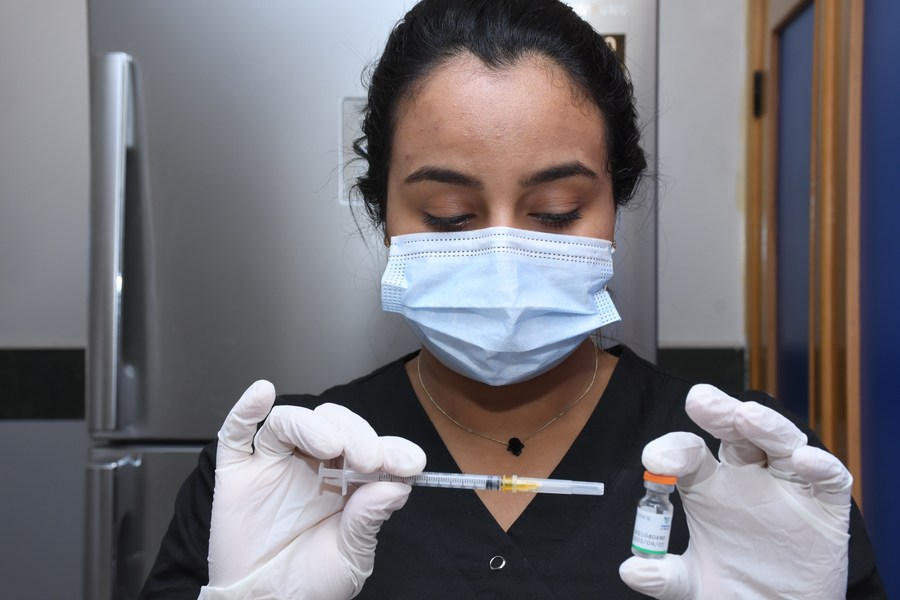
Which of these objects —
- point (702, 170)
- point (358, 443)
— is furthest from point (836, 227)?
point (358, 443)

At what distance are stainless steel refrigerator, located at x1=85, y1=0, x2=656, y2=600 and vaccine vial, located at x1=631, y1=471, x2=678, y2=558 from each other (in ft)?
2.47

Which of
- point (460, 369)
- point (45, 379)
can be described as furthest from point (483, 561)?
point (45, 379)

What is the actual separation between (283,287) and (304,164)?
0.82 ft

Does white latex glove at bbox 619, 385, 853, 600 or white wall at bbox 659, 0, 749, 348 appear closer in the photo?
white latex glove at bbox 619, 385, 853, 600

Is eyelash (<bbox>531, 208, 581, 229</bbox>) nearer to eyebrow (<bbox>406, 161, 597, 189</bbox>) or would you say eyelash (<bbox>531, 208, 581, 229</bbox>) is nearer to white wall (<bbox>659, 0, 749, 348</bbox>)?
eyebrow (<bbox>406, 161, 597, 189</bbox>)

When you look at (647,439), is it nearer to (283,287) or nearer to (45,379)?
(283,287)

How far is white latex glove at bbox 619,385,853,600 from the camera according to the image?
0.73 m

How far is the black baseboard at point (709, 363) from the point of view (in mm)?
1962

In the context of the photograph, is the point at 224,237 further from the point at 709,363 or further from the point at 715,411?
the point at 709,363

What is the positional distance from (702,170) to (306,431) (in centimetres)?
151

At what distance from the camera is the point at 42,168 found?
6.51ft

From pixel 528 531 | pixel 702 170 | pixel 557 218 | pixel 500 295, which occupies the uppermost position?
pixel 702 170

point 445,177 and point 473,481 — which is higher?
point 445,177

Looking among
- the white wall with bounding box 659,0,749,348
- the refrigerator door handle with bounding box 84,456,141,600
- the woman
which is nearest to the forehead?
the woman
